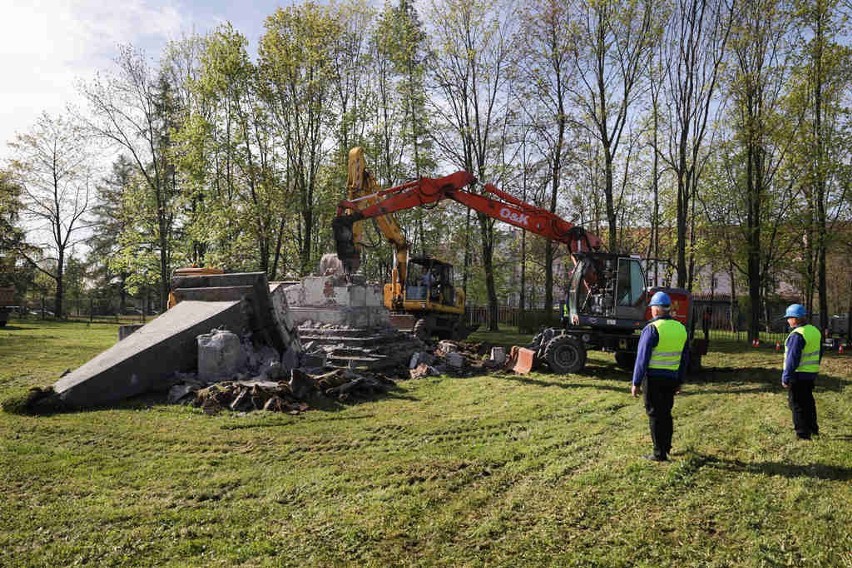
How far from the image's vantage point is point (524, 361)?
11227mm

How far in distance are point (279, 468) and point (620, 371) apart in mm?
8665

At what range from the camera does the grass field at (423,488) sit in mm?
3373

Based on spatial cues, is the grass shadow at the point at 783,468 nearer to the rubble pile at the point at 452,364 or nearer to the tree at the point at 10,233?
the rubble pile at the point at 452,364

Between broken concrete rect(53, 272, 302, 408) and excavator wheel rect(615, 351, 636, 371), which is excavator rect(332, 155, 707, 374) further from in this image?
broken concrete rect(53, 272, 302, 408)

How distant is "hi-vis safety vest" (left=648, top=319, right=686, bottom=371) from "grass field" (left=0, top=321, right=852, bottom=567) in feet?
2.96

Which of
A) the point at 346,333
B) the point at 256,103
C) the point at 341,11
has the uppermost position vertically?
the point at 341,11

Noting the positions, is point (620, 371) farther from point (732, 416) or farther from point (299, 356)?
point (299, 356)

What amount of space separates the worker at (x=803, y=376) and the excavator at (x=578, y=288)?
5.00 m

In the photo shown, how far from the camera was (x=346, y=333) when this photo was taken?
1221 centimetres

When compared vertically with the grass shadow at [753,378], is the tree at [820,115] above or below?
above

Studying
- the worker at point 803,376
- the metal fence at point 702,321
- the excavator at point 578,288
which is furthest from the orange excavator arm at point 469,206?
the metal fence at point 702,321

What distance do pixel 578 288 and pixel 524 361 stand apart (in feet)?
6.54

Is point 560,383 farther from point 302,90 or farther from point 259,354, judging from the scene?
point 302,90

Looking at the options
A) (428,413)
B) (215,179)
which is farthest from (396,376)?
(215,179)
